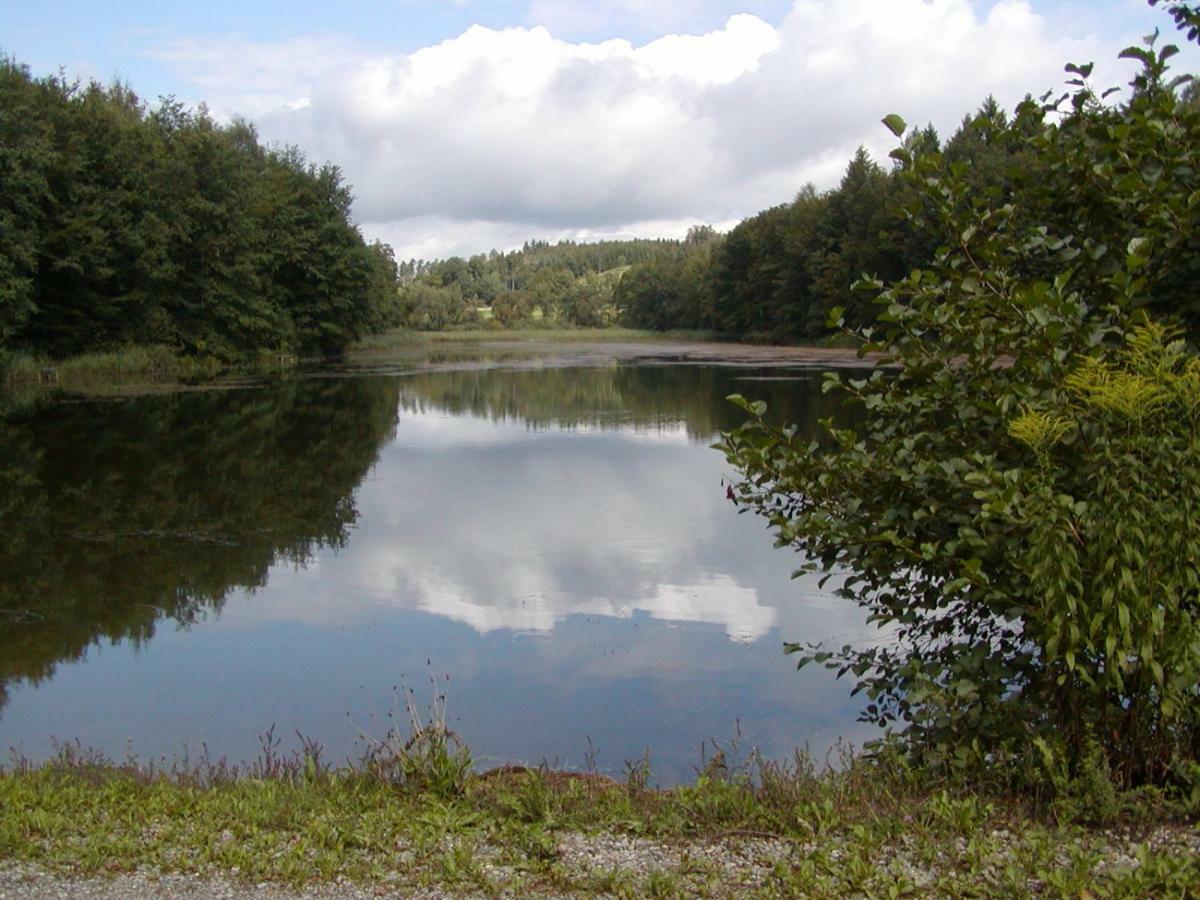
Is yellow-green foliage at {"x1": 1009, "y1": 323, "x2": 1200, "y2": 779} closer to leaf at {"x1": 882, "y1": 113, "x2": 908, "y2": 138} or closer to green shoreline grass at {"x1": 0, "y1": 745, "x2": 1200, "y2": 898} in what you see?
green shoreline grass at {"x1": 0, "y1": 745, "x2": 1200, "y2": 898}

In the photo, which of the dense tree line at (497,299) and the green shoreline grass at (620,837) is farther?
the dense tree line at (497,299)

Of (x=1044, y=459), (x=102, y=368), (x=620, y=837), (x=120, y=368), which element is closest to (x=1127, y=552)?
(x=1044, y=459)

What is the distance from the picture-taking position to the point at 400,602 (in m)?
10.8

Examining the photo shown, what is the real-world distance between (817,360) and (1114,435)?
173ft

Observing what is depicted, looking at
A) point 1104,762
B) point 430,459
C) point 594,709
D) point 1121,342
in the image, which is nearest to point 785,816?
point 1104,762

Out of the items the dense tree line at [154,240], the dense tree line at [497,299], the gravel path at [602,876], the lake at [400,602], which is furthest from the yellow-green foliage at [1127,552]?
the dense tree line at [497,299]

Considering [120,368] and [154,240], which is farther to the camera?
[154,240]

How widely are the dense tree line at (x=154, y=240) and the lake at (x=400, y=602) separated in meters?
17.3

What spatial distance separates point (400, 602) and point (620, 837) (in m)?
6.74

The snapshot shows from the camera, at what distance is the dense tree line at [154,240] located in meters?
35.6

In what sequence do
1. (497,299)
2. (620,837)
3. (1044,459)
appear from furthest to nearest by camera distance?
(497,299), (1044,459), (620,837)

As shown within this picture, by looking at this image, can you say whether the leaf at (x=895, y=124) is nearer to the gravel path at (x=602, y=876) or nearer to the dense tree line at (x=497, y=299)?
the gravel path at (x=602, y=876)

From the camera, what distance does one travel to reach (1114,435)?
14.8 feet

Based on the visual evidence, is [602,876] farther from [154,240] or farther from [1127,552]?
[154,240]
